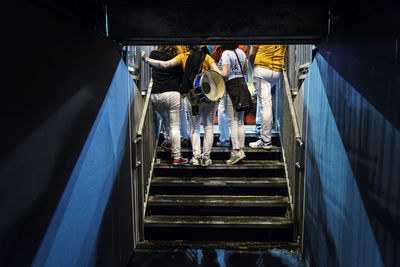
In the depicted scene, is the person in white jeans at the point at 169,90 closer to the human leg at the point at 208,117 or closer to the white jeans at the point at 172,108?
the white jeans at the point at 172,108

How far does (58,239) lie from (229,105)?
364 cm

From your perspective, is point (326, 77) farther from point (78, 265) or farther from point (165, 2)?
point (78, 265)

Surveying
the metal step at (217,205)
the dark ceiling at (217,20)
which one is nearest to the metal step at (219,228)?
the metal step at (217,205)

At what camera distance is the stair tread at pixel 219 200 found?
4.75m

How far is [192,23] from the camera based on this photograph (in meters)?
3.01

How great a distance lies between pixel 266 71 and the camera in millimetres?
5242

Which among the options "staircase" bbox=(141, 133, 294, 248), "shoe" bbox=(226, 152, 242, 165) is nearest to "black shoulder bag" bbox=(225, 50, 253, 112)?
"shoe" bbox=(226, 152, 242, 165)

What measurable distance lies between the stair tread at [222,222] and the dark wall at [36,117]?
8.31 feet

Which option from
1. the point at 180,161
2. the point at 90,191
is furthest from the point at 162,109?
the point at 90,191

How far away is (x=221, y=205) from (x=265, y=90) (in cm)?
190

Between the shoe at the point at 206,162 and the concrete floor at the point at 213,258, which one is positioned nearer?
the concrete floor at the point at 213,258

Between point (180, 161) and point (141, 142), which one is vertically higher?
point (141, 142)

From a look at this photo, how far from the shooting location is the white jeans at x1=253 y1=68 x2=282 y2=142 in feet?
17.1

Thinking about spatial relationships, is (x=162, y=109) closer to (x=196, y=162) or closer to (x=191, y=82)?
(x=191, y=82)
